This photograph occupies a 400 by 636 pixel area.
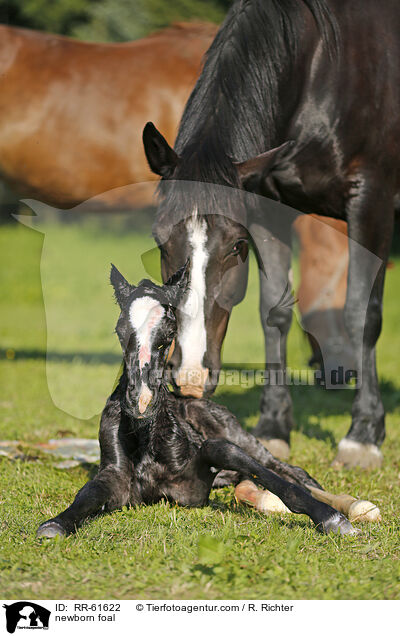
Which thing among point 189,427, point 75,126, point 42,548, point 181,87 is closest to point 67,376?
point 75,126

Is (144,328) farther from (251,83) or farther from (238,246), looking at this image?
(251,83)

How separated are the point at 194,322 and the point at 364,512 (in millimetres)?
1029

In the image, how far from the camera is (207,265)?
332 centimetres

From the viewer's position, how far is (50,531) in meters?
2.62

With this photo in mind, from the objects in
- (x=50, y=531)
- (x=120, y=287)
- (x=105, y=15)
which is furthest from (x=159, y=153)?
(x=105, y=15)

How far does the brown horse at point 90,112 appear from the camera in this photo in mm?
Result: 6402

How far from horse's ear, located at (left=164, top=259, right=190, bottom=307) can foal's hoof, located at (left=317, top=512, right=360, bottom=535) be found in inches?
40.7

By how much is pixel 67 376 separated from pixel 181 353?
396 cm

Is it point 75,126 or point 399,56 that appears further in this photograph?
point 75,126

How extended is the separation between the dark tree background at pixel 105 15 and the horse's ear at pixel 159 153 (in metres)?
19.0

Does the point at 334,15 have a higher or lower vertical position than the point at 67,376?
higher

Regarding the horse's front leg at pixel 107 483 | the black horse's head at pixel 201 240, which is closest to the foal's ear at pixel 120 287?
the black horse's head at pixel 201 240
